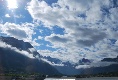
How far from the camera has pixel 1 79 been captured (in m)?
→ 196

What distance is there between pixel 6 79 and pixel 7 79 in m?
1.14

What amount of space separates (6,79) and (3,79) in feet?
12.3

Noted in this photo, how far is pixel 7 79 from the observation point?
655ft

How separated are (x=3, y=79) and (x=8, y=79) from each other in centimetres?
486

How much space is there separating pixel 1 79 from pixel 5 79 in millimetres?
3570

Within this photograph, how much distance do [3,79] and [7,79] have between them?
488cm

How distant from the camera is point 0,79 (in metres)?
200

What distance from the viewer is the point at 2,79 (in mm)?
195875

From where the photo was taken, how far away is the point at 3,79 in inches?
7707

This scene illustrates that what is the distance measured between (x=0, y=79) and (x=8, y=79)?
7.85 meters

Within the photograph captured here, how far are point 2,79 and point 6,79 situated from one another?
4222 mm

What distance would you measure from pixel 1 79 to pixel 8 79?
20.8ft

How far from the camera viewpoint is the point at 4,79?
642 ft

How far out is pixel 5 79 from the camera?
645 ft
